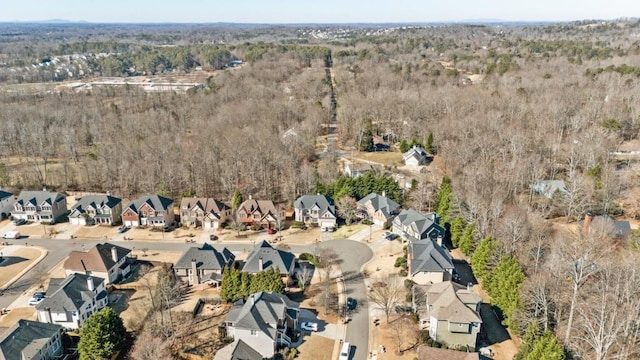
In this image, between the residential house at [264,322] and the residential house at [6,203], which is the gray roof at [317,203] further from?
the residential house at [6,203]

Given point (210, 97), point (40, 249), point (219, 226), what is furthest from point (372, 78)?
point (40, 249)

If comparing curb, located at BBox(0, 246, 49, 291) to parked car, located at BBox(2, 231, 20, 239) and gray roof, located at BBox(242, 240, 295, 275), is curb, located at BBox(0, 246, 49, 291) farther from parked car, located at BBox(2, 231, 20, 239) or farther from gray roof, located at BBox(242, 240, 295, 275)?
gray roof, located at BBox(242, 240, 295, 275)

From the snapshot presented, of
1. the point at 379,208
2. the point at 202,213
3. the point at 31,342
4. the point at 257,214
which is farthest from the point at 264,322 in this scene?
the point at 202,213

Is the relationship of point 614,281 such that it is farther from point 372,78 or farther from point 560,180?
point 372,78

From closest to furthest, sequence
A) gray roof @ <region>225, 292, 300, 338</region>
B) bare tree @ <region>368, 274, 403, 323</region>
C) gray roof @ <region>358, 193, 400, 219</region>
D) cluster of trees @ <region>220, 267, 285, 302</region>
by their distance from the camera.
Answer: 1. gray roof @ <region>225, 292, 300, 338</region>
2. bare tree @ <region>368, 274, 403, 323</region>
3. cluster of trees @ <region>220, 267, 285, 302</region>
4. gray roof @ <region>358, 193, 400, 219</region>

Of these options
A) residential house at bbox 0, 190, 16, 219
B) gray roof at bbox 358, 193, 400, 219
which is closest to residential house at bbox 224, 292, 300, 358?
gray roof at bbox 358, 193, 400, 219
